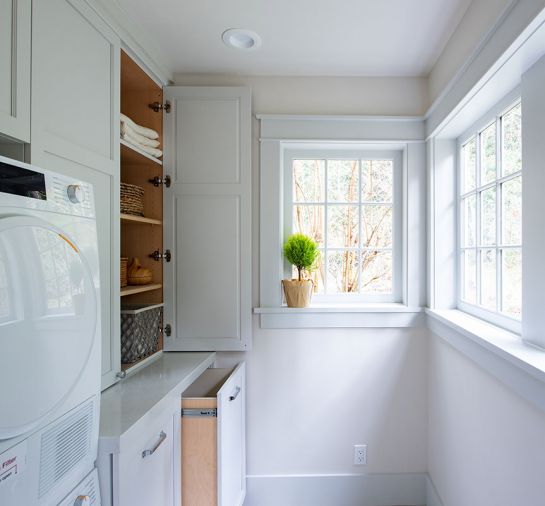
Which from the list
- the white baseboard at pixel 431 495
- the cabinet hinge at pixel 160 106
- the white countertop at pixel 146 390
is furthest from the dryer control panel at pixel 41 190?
the white baseboard at pixel 431 495

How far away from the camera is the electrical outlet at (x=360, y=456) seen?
198cm

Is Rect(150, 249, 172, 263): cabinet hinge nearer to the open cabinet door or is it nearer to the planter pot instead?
the open cabinet door

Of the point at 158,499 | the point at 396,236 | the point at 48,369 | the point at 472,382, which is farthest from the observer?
the point at 396,236

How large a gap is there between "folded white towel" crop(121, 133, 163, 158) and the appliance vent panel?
1111mm

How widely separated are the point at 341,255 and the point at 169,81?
4.56 feet

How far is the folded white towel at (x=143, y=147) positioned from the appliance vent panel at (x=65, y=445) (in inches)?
43.8

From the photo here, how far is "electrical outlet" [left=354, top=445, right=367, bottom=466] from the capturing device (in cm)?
198

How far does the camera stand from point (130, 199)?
1667 mm

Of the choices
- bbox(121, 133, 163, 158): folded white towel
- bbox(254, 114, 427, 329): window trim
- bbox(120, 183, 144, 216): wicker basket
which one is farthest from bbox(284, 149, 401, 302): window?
bbox(120, 183, 144, 216): wicker basket

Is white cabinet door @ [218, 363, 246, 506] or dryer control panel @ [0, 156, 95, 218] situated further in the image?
white cabinet door @ [218, 363, 246, 506]

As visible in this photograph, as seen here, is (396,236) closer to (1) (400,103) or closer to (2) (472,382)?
(1) (400,103)

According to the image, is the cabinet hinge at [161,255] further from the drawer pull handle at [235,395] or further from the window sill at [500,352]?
the window sill at [500,352]

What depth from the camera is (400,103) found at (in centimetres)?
198

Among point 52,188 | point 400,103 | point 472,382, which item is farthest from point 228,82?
point 472,382
